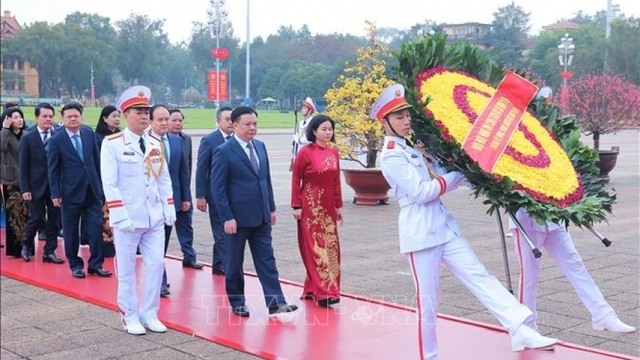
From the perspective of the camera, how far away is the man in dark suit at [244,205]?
5.16m

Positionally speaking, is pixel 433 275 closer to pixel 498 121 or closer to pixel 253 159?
pixel 498 121

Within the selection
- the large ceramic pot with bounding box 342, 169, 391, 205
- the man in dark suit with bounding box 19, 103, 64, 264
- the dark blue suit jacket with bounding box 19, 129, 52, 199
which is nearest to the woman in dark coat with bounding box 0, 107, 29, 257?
Result: the man in dark suit with bounding box 19, 103, 64, 264

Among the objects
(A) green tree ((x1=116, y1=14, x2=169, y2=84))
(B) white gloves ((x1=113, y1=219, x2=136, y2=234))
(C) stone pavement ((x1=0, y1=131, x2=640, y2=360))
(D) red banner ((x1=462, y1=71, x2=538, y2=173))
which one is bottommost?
(C) stone pavement ((x1=0, y1=131, x2=640, y2=360))

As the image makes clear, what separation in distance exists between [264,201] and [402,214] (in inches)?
57.9

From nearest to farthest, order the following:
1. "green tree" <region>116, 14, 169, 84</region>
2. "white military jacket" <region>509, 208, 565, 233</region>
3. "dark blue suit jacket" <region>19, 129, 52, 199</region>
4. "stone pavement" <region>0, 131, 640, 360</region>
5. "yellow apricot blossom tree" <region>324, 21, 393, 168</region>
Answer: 1. "white military jacket" <region>509, 208, 565, 233</region>
2. "stone pavement" <region>0, 131, 640, 360</region>
3. "dark blue suit jacket" <region>19, 129, 52, 199</region>
4. "yellow apricot blossom tree" <region>324, 21, 393, 168</region>
5. "green tree" <region>116, 14, 169, 84</region>

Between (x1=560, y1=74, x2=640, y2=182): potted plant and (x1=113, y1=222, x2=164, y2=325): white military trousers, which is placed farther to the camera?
(x1=560, y1=74, x2=640, y2=182): potted plant

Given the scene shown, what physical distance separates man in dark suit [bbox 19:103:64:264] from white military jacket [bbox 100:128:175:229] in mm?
2274

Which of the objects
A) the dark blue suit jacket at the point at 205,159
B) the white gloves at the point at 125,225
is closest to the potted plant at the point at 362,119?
the dark blue suit jacket at the point at 205,159

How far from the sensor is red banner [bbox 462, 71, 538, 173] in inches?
153

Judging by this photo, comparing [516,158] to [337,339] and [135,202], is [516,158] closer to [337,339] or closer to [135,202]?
[337,339]

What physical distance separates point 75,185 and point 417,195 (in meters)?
3.75

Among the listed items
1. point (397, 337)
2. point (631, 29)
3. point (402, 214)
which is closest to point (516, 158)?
point (402, 214)

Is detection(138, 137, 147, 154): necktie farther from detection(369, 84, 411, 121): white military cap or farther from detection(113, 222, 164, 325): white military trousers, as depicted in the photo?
detection(369, 84, 411, 121): white military cap

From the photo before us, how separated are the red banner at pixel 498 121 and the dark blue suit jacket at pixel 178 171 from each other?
3149 mm
